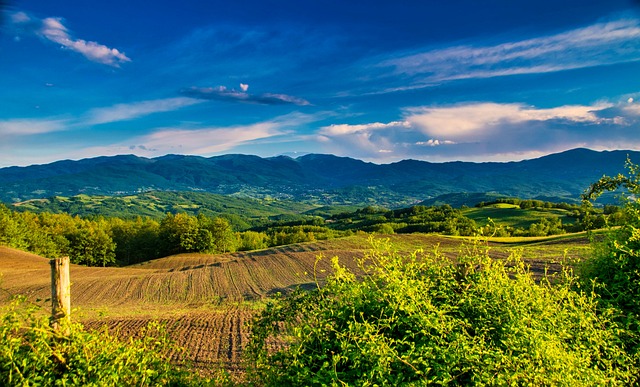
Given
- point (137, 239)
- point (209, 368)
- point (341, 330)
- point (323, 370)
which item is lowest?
point (137, 239)

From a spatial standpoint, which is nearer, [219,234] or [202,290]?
[202,290]

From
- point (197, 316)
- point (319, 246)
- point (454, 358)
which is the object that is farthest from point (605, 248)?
point (319, 246)

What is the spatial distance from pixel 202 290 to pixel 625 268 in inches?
1284

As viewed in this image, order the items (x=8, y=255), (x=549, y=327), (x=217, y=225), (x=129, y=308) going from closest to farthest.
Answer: (x=549, y=327), (x=129, y=308), (x=8, y=255), (x=217, y=225)

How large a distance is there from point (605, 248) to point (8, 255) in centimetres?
6497

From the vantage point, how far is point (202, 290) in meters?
34.2

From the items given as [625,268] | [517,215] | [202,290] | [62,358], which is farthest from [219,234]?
[517,215]

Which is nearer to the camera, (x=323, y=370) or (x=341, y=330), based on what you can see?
(x=323, y=370)

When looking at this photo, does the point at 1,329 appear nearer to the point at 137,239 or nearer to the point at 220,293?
the point at 220,293

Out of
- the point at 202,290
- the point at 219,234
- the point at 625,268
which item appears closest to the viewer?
the point at 625,268

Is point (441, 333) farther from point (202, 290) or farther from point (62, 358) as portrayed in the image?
point (202, 290)

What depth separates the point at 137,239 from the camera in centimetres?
8175

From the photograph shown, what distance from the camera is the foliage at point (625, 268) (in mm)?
6926

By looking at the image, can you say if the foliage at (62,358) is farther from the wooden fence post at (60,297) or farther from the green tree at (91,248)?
the green tree at (91,248)
